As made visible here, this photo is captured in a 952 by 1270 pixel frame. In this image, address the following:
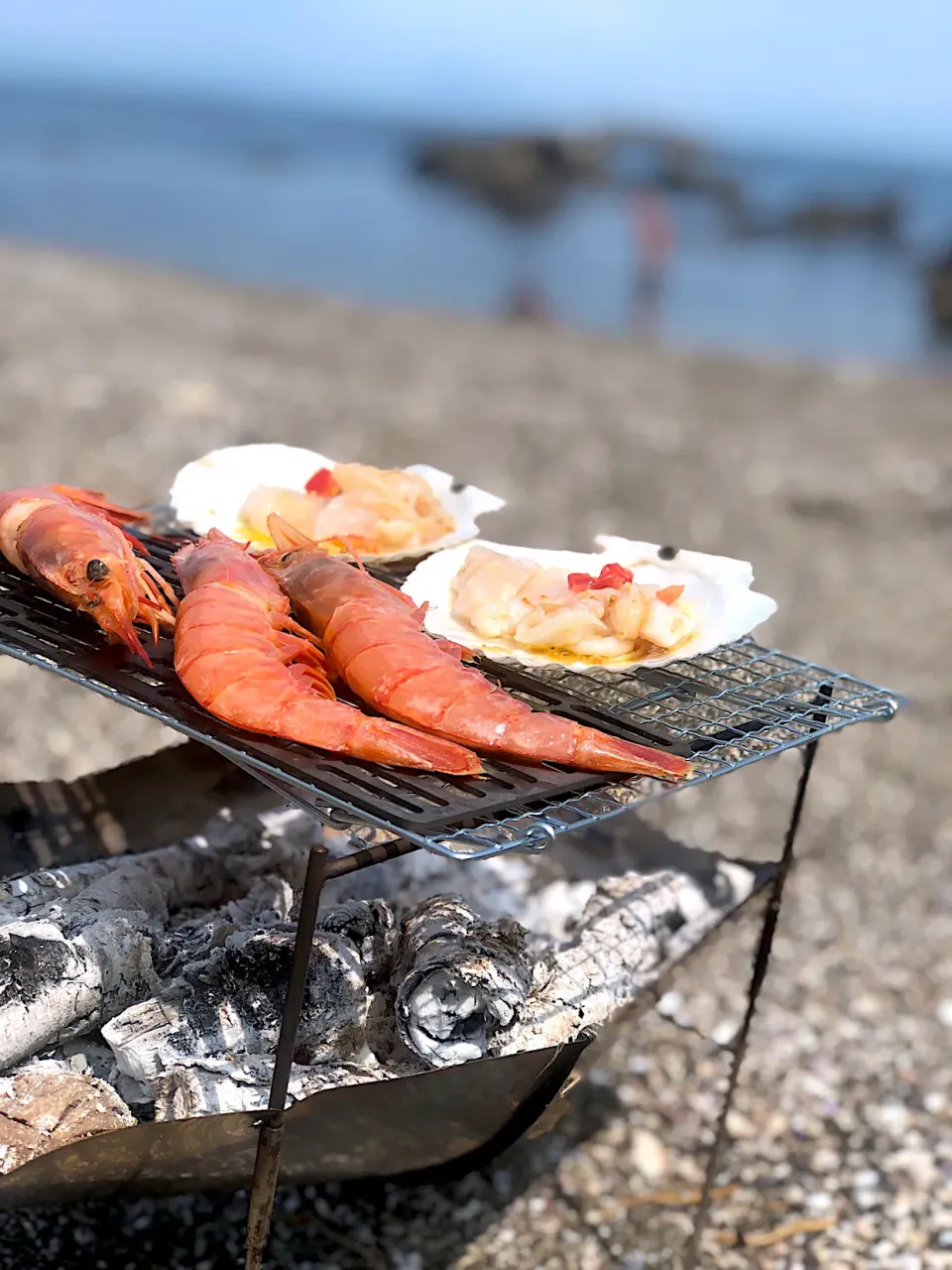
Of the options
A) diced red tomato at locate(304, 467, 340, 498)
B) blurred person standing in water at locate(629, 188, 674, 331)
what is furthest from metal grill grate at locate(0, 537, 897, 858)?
blurred person standing in water at locate(629, 188, 674, 331)

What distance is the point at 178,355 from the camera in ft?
40.7

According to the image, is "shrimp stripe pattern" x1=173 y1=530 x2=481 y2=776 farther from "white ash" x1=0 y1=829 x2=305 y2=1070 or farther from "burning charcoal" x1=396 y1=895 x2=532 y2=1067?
"white ash" x1=0 y1=829 x2=305 y2=1070

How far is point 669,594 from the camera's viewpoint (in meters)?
2.50

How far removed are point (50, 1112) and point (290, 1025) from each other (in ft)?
1.99

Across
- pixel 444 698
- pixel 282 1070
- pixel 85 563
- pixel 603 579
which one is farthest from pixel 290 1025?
pixel 603 579

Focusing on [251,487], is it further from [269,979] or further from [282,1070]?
[282,1070]

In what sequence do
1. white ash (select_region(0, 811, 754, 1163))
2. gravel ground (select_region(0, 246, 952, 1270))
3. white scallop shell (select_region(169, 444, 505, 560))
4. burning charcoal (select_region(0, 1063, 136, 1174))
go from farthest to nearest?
gravel ground (select_region(0, 246, 952, 1270)) < white scallop shell (select_region(169, 444, 505, 560)) < white ash (select_region(0, 811, 754, 1163)) < burning charcoal (select_region(0, 1063, 136, 1174))

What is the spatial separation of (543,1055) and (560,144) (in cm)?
5451

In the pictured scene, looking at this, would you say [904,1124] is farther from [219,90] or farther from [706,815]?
[219,90]

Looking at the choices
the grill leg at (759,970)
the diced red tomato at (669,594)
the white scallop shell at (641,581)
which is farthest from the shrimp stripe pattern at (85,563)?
the grill leg at (759,970)

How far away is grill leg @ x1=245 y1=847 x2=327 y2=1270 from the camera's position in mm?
1810

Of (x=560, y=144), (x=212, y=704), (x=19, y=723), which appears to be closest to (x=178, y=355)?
(x=19, y=723)

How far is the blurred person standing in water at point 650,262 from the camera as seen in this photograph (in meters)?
24.0

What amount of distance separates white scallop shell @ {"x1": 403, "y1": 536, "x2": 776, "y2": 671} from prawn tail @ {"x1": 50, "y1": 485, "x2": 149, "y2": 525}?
2.47 ft
